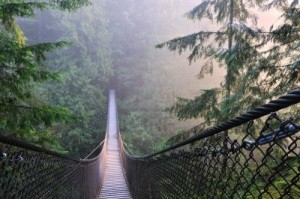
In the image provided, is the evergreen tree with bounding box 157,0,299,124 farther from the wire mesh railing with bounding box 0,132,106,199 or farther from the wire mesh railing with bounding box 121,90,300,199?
the wire mesh railing with bounding box 0,132,106,199

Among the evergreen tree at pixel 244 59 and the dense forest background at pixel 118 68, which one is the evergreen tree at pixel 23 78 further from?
the dense forest background at pixel 118 68

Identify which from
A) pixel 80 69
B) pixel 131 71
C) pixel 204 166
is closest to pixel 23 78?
pixel 204 166

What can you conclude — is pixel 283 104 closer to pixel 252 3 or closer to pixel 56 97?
pixel 252 3

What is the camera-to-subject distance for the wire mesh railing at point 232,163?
2.46 ft

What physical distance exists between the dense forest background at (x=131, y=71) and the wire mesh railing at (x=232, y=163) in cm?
116

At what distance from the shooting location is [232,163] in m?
1.16

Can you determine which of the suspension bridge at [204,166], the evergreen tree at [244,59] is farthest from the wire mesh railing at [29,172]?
the evergreen tree at [244,59]

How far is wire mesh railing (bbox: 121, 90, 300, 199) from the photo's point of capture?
0.75 m

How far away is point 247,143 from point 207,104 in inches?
201

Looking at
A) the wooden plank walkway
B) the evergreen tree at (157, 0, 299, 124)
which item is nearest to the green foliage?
the wooden plank walkway

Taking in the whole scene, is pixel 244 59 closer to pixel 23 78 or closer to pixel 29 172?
pixel 23 78

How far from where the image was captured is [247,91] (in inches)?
168

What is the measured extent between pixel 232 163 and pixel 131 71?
2555 centimetres

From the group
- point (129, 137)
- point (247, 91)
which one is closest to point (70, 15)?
point (129, 137)
